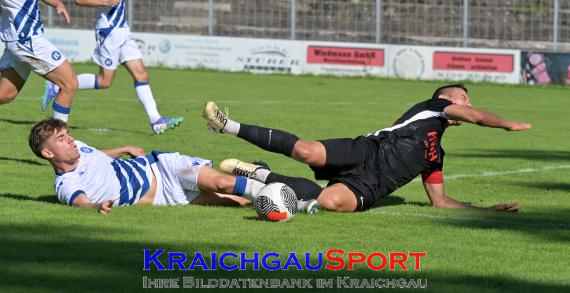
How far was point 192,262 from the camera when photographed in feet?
21.5

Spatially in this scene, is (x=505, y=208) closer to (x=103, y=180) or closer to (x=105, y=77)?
(x=103, y=180)

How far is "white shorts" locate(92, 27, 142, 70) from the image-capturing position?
15594mm

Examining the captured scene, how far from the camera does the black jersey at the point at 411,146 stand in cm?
930

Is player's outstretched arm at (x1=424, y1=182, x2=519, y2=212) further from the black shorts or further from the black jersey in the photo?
the black shorts

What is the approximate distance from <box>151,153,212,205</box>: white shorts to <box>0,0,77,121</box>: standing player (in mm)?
3474

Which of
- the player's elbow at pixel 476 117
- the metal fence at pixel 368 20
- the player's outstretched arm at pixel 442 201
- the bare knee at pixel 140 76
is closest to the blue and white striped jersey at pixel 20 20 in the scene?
the bare knee at pixel 140 76

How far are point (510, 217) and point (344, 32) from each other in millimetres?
23462

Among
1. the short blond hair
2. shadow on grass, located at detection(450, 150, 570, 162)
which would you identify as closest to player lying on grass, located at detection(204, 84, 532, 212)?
the short blond hair

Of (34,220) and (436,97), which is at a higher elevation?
(436,97)

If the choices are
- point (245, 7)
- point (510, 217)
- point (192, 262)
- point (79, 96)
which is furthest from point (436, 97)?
point (245, 7)

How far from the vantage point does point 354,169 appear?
923 centimetres

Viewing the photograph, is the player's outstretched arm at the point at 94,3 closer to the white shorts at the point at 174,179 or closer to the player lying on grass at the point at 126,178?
the player lying on grass at the point at 126,178

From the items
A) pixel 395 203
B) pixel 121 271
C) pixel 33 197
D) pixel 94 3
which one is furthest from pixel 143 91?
pixel 121 271

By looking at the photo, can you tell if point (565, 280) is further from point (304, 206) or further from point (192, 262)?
point (304, 206)
